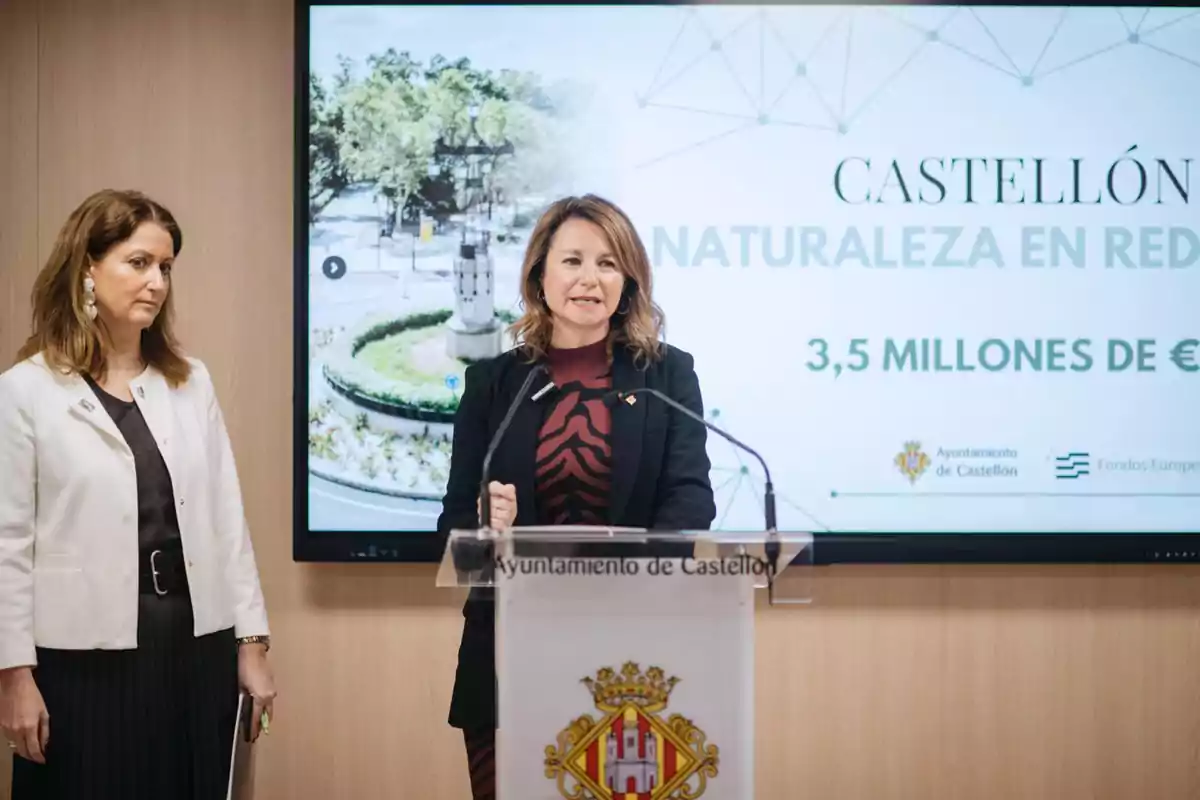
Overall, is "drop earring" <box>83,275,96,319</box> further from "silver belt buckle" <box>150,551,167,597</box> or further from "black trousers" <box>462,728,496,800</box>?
"black trousers" <box>462,728,496,800</box>

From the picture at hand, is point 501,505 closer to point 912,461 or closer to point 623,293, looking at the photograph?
point 623,293

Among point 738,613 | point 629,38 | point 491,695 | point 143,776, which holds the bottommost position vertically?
point 143,776

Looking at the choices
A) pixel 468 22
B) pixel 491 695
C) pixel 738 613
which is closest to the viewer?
pixel 738 613

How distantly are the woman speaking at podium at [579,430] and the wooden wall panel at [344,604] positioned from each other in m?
1.08

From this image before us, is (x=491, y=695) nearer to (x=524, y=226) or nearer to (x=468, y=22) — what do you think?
(x=524, y=226)

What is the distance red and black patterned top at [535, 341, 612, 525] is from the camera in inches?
98.1

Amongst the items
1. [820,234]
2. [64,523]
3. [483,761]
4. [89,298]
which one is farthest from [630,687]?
[820,234]

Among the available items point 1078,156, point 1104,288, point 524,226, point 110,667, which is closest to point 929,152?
point 1078,156

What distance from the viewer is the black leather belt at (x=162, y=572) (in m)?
2.46

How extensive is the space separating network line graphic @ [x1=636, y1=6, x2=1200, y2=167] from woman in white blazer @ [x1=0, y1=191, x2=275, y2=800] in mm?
1552

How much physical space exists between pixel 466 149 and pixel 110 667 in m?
1.72

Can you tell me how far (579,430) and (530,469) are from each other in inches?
5.3

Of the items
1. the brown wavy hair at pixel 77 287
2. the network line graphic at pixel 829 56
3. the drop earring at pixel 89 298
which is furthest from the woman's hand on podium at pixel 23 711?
the network line graphic at pixel 829 56

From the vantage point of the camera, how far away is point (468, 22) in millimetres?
3418
